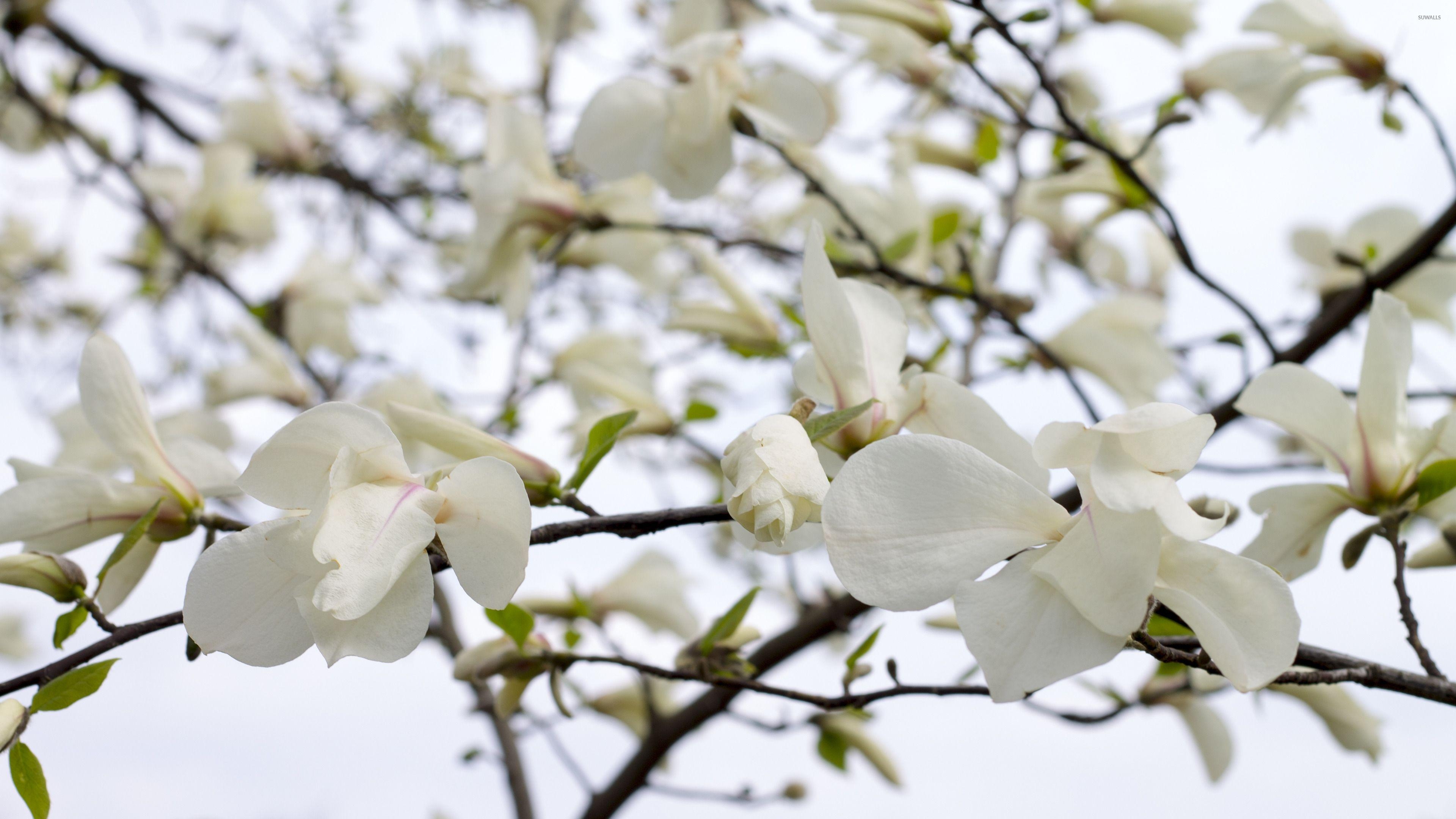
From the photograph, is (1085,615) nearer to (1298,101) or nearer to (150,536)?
(150,536)

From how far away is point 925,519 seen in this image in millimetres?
432

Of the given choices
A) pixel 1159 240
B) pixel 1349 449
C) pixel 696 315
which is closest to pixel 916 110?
pixel 1159 240

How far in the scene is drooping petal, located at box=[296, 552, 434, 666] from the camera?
43 centimetres

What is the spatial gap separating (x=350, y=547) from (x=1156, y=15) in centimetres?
119

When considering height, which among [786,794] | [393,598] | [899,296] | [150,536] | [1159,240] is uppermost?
[393,598]

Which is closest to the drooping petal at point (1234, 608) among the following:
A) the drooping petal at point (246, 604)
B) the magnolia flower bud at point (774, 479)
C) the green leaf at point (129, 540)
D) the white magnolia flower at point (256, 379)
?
the magnolia flower bud at point (774, 479)

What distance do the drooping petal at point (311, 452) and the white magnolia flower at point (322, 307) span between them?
3.79ft

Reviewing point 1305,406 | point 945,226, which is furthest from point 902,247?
point 1305,406

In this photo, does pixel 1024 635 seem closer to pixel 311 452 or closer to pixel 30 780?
pixel 311 452

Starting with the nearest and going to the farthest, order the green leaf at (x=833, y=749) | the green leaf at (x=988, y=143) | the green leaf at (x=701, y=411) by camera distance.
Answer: the green leaf at (x=701, y=411) < the green leaf at (x=833, y=749) < the green leaf at (x=988, y=143)

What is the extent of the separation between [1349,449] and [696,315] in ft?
2.15

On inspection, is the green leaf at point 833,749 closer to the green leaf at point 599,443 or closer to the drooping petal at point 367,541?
the green leaf at point 599,443

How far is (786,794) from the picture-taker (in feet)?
4.61

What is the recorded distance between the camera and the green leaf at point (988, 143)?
1.21 m
